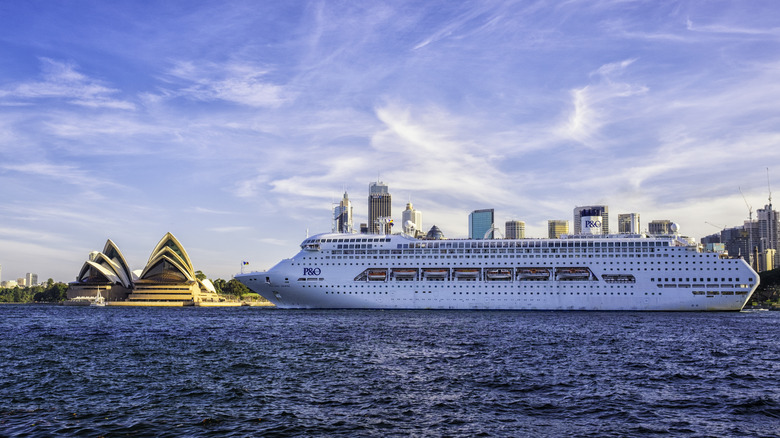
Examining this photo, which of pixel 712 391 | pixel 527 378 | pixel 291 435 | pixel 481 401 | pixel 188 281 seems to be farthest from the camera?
pixel 188 281

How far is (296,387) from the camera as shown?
79.4 ft

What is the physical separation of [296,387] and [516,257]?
69124mm

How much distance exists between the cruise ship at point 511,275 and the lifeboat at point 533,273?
15cm

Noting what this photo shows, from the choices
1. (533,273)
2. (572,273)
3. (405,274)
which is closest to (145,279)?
(405,274)

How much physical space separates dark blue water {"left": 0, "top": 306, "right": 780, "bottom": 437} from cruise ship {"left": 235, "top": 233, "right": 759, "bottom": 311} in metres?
41.6

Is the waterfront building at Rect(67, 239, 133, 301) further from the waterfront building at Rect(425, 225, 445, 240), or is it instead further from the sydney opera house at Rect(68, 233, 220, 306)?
the waterfront building at Rect(425, 225, 445, 240)

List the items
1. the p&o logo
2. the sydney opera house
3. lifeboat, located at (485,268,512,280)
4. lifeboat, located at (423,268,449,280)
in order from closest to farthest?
lifeboat, located at (485,268,512,280) → lifeboat, located at (423,268,449,280) → the p&o logo → the sydney opera house

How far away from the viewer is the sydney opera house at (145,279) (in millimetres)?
165125

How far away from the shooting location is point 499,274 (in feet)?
291

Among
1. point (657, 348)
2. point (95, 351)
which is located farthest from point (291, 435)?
point (657, 348)

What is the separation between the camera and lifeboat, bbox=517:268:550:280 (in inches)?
3450

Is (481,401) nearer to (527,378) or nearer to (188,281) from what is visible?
(527,378)

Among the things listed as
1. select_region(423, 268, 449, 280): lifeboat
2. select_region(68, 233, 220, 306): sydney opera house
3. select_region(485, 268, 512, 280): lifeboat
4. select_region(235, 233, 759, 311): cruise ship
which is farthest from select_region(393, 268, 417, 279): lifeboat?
select_region(68, 233, 220, 306): sydney opera house

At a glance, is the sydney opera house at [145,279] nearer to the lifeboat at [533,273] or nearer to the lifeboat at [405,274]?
the lifeboat at [405,274]
